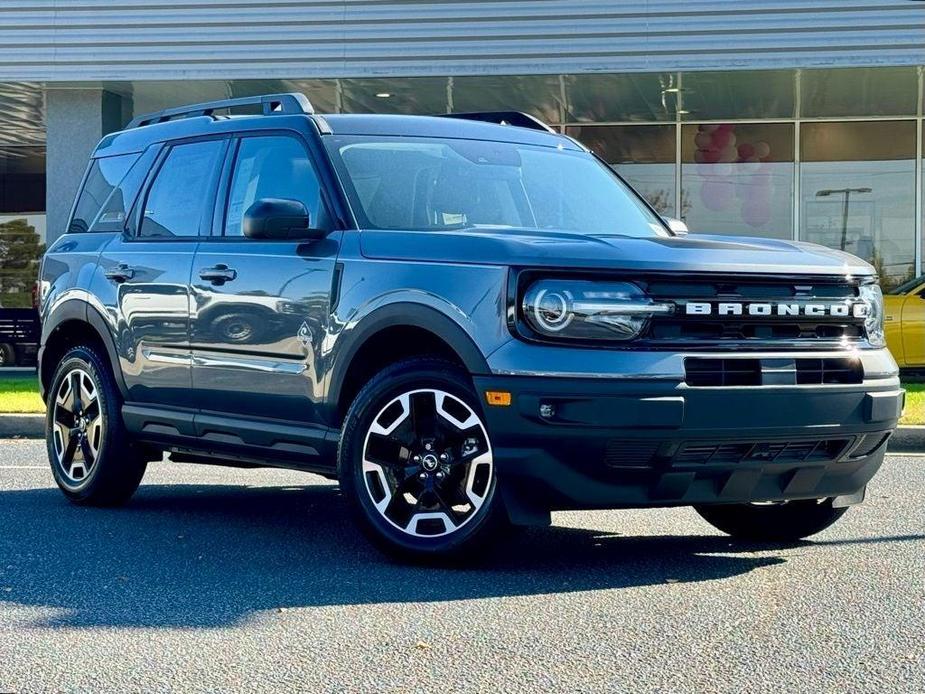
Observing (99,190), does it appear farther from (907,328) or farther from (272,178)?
(907,328)

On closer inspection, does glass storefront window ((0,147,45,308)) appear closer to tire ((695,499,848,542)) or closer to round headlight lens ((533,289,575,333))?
tire ((695,499,848,542))

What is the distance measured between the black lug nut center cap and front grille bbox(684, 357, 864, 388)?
101 cm

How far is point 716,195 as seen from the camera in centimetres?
2169

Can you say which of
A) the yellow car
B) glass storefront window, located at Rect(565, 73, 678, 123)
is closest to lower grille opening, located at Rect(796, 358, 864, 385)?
the yellow car

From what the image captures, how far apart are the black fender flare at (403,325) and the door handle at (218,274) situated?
86 cm

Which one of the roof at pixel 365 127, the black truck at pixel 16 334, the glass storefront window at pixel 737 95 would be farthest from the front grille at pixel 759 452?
the black truck at pixel 16 334

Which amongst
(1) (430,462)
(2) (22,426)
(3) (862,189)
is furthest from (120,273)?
(3) (862,189)

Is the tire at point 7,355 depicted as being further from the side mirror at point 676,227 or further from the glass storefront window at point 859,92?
the side mirror at point 676,227

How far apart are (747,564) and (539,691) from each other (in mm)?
2224

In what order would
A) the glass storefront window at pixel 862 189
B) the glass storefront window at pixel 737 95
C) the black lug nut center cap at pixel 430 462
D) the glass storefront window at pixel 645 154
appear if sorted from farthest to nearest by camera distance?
the glass storefront window at pixel 645 154 → the glass storefront window at pixel 862 189 → the glass storefront window at pixel 737 95 → the black lug nut center cap at pixel 430 462

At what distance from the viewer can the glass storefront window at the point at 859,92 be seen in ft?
58.7

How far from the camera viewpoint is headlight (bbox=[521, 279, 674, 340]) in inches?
216

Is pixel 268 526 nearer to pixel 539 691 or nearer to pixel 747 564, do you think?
pixel 747 564

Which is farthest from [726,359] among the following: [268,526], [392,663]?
[268,526]
